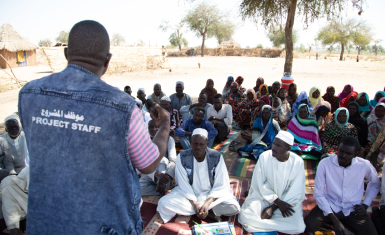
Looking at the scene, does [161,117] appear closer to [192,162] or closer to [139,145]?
[139,145]

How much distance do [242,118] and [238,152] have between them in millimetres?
1895

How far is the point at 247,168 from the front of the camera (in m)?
4.55

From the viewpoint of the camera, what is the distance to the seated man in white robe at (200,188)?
312 centimetres

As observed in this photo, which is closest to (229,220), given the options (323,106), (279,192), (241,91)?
(279,192)

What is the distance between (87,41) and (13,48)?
27.3 metres

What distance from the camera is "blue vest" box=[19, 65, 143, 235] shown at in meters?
1.03

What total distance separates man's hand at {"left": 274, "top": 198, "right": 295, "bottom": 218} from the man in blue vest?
2.30 m

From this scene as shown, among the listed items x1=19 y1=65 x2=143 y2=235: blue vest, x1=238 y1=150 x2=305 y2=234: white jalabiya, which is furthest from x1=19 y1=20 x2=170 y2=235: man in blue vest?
x1=238 y1=150 x2=305 y2=234: white jalabiya

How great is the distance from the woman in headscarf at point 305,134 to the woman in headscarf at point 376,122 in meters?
0.94

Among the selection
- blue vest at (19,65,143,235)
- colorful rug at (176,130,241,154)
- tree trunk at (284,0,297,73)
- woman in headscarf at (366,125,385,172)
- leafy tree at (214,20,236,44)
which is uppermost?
leafy tree at (214,20,236,44)

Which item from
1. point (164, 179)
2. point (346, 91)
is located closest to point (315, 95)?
point (346, 91)

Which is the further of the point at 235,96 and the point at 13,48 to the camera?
the point at 13,48

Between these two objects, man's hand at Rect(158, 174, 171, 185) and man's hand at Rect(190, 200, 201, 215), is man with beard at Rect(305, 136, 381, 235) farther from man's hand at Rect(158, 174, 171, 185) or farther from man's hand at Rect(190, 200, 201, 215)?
man's hand at Rect(158, 174, 171, 185)

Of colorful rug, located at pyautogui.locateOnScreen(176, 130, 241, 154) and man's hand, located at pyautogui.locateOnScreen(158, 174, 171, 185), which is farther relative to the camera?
colorful rug, located at pyautogui.locateOnScreen(176, 130, 241, 154)
